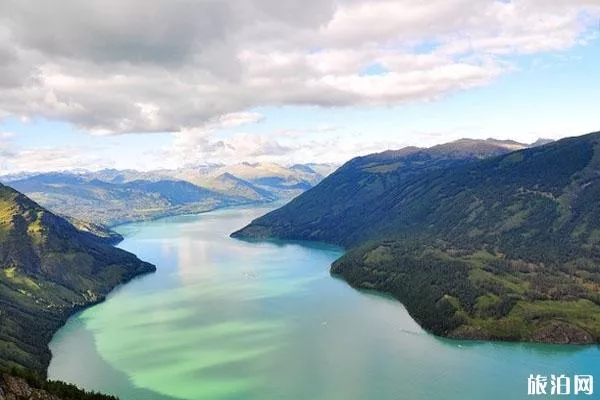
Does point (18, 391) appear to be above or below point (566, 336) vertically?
above

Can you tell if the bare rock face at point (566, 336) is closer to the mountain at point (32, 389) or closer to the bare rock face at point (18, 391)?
the mountain at point (32, 389)

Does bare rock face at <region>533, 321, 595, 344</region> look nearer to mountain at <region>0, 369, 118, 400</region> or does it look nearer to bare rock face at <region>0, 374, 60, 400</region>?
mountain at <region>0, 369, 118, 400</region>

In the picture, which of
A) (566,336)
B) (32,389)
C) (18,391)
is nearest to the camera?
(18,391)

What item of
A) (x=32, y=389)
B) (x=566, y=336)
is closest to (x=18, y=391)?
(x=32, y=389)

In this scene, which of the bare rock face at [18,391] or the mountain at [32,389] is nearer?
the bare rock face at [18,391]

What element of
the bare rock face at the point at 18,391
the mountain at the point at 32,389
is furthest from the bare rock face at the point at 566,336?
the bare rock face at the point at 18,391

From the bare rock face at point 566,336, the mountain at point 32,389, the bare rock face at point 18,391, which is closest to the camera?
the bare rock face at point 18,391

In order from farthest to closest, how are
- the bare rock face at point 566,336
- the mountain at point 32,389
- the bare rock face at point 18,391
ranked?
the bare rock face at point 566,336, the mountain at point 32,389, the bare rock face at point 18,391

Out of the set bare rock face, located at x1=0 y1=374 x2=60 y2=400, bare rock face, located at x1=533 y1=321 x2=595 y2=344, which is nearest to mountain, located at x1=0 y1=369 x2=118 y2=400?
bare rock face, located at x1=0 y1=374 x2=60 y2=400

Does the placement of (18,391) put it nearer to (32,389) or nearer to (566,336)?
(32,389)
